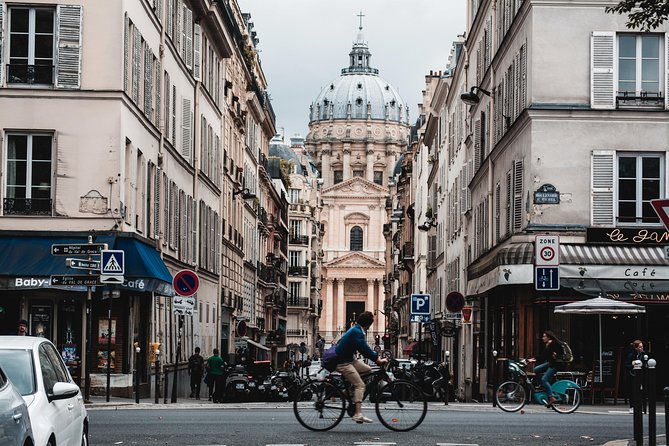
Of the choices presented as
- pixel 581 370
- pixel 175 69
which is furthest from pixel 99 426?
pixel 175 69

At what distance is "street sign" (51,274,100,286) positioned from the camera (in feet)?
86.7

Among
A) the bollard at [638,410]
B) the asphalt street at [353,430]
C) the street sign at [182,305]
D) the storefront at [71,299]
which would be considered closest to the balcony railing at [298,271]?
the storefront at [71,299]

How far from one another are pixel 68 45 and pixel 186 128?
13216 millimetres

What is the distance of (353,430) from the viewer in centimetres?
1834

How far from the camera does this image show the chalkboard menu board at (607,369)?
31.0 metres

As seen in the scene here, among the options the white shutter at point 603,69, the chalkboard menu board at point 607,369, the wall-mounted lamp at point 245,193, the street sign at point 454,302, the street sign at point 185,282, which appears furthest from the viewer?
the wall-mounted lamp at point 245,193

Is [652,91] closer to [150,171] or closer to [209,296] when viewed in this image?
[150,171]

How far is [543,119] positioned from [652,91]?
7.78 ft

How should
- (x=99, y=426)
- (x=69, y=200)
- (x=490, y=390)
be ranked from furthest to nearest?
(x=490, y=390), (x=69, y=200), (x=99, y=426)

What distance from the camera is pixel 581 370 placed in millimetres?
30531

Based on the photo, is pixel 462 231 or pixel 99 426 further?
pixel 462 231

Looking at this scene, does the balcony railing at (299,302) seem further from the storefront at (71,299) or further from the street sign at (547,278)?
the street sign at (547,278)

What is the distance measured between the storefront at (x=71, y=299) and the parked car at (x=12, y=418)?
18654 mm

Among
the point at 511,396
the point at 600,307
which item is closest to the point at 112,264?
the point at 511,396
